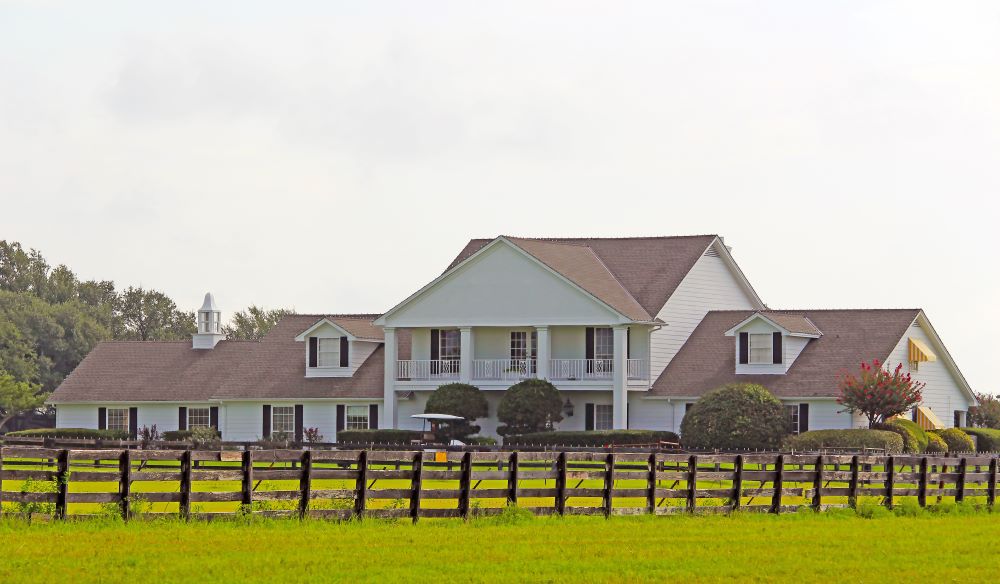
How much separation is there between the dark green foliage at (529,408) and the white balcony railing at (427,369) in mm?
4587

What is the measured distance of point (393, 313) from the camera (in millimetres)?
73938

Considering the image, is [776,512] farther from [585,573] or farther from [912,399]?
[912,399]

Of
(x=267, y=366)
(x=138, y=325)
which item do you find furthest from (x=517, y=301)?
(x=138, y=325)

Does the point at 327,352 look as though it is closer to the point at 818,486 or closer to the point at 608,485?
the point at 818,486

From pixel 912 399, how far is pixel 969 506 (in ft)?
101

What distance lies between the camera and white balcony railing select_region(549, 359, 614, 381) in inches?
2785

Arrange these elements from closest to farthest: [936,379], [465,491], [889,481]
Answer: [465,491] < [889,481] < [936,379]

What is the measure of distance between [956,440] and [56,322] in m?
64.5

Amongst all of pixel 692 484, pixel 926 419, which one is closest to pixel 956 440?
pixel 926 419

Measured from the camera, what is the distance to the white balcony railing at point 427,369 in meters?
73.8

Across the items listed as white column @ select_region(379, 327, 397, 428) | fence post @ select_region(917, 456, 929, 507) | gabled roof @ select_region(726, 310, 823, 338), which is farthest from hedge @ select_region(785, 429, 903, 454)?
fence post @ select_region(917, 456, 929, 507)

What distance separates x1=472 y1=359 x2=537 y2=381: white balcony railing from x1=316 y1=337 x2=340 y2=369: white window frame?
8.08m

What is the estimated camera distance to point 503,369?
72500 millimetres

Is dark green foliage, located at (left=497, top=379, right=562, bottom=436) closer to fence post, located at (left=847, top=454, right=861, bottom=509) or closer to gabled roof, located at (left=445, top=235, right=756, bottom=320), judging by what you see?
gabled roof, located at (left=445, top=235, right=756, bottom=320)
